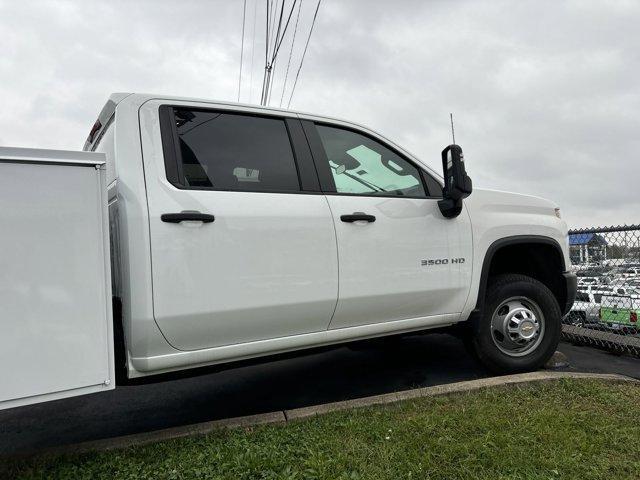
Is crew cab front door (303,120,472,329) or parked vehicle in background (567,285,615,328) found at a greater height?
crew cab front door (303,120,472,329)

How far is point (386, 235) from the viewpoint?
2.88 meters

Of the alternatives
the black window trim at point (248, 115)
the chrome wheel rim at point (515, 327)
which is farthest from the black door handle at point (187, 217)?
the chrome wheel rim at point (515, 327)

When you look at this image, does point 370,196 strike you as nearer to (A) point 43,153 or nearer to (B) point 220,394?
(A) point 43,153

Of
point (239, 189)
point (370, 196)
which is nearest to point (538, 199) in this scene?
point (370, 196)

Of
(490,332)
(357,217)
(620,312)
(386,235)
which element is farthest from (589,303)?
(357,217)

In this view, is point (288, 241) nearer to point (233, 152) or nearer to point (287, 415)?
point (233, 152)

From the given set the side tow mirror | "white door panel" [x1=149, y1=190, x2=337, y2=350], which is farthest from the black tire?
"white door panel" [x1=149, y1=190, x2=337, y2=350]

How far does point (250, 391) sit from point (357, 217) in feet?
6.11

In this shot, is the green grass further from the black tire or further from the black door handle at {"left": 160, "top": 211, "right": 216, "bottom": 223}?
the black door handle at {"left": 160, "top": 211, "right": 216, "bottom": 223}

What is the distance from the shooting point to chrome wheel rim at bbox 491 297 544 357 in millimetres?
3453

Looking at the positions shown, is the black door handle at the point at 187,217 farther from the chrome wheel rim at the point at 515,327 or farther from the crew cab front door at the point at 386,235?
the chrome wheel rim at the point at 515,327

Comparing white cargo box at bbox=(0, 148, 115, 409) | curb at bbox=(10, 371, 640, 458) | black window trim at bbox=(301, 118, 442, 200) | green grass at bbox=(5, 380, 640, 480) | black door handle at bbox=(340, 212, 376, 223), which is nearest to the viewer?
white cargo box at bbox=(0, 148, 115, 409)

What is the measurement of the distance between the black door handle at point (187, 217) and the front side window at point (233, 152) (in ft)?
0.68

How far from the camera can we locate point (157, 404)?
3.44 meters
